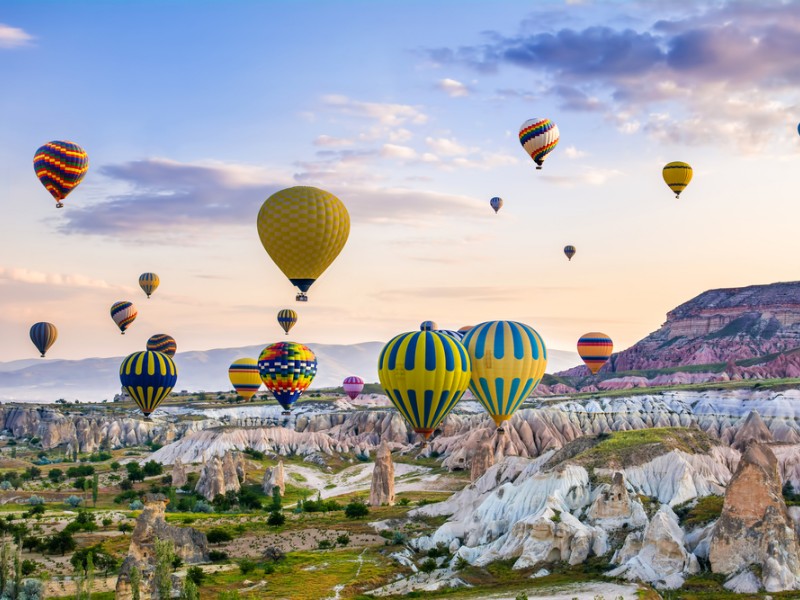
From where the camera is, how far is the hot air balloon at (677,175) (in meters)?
122

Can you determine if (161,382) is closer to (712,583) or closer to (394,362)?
(394,362)

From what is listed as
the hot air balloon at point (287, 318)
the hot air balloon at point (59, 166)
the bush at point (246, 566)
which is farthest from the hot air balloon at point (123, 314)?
the bush at point (246, 566)

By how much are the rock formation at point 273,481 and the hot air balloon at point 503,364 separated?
50.7 meters

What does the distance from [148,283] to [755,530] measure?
386 feet

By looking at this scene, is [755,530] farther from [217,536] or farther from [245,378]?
[245,378]

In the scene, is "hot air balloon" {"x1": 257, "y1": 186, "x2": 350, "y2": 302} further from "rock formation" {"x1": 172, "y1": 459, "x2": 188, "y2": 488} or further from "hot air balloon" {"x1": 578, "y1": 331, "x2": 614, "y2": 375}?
"hot air balloon" {"x1": 578, "y1": 331, "x2": 614, "y2": 375}

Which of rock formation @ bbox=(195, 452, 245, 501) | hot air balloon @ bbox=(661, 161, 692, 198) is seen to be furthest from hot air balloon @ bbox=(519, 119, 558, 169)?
rock formation @ bbox=(195, 452, 245, 501)

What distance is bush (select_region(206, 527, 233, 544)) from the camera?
77.9 metres

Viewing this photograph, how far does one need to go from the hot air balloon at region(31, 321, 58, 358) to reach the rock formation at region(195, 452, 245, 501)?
1660 inches

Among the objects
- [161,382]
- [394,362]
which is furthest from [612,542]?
[161,382]

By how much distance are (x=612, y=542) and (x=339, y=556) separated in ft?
70.0

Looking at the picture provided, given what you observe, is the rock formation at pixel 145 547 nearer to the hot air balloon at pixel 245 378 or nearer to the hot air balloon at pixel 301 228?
the hot air balloon at pixel 301 228

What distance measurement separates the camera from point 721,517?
191 ft

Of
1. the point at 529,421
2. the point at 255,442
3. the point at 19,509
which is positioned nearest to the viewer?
the point at 19,509
